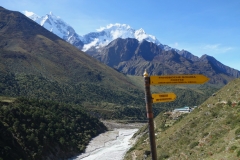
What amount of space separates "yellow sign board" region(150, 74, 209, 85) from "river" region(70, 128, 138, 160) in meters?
58.1

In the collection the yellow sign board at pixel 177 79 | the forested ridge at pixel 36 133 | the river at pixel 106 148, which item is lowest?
the river at pixel 106 148

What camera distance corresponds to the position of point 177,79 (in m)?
11.5

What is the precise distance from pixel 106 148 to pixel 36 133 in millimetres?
26527

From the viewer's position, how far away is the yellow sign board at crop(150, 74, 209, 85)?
11430mm

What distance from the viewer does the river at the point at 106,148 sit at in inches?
2913

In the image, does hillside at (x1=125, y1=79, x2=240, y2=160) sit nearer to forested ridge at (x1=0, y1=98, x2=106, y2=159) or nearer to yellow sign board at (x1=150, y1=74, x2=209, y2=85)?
yellow sign board at (x1=150, y1=74, x2=209, y2=85)

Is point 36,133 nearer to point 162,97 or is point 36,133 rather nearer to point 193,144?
point 193,144

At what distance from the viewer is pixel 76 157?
255 ft

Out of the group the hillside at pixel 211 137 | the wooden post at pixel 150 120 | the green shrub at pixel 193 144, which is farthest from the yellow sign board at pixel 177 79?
the green shrub at pixel 193 144

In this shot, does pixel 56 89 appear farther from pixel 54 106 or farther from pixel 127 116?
pixel 54 106

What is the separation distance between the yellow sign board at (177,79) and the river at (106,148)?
2286 inches

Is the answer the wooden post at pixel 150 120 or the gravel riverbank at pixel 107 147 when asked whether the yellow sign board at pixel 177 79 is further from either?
the gravel riverbank at pixel 107 147

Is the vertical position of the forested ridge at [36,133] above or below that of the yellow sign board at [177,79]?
below

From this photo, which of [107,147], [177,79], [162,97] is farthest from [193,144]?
[107,147]
